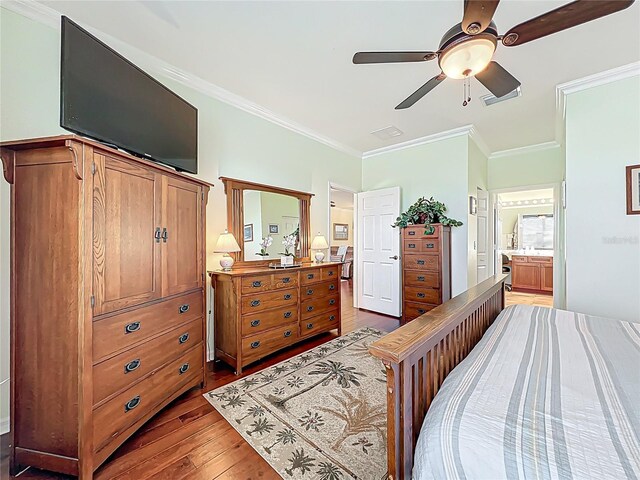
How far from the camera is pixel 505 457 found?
0.71m

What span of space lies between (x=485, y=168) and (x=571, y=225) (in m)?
2.24

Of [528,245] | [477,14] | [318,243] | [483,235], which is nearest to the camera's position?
[477,14]

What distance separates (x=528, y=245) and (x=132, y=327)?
888 cm

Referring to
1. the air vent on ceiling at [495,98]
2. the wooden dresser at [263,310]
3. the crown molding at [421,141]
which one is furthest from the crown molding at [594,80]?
the wooden dresser at [263,310]

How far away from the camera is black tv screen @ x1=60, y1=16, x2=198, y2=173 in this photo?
1.55 meters

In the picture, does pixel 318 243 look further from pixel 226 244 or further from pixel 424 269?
pixel 424 269

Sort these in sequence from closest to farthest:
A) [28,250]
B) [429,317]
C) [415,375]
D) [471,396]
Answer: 1. [471,396]
2. [415,375]
3. [429,317]
4. [28,250]

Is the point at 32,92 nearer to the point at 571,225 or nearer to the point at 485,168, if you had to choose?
the point at 571,225

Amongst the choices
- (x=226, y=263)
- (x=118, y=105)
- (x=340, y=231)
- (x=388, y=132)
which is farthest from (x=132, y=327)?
(x=340, y=231)

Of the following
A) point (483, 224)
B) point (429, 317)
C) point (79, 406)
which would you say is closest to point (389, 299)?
point (483, 224)

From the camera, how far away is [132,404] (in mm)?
1613

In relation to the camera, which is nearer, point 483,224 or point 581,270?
point 581,270

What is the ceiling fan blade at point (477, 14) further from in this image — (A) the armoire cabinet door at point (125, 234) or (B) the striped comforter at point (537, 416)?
(A) the armoire cabinet door at point (125, 234)

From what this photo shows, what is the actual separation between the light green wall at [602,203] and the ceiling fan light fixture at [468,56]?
6.52ft
